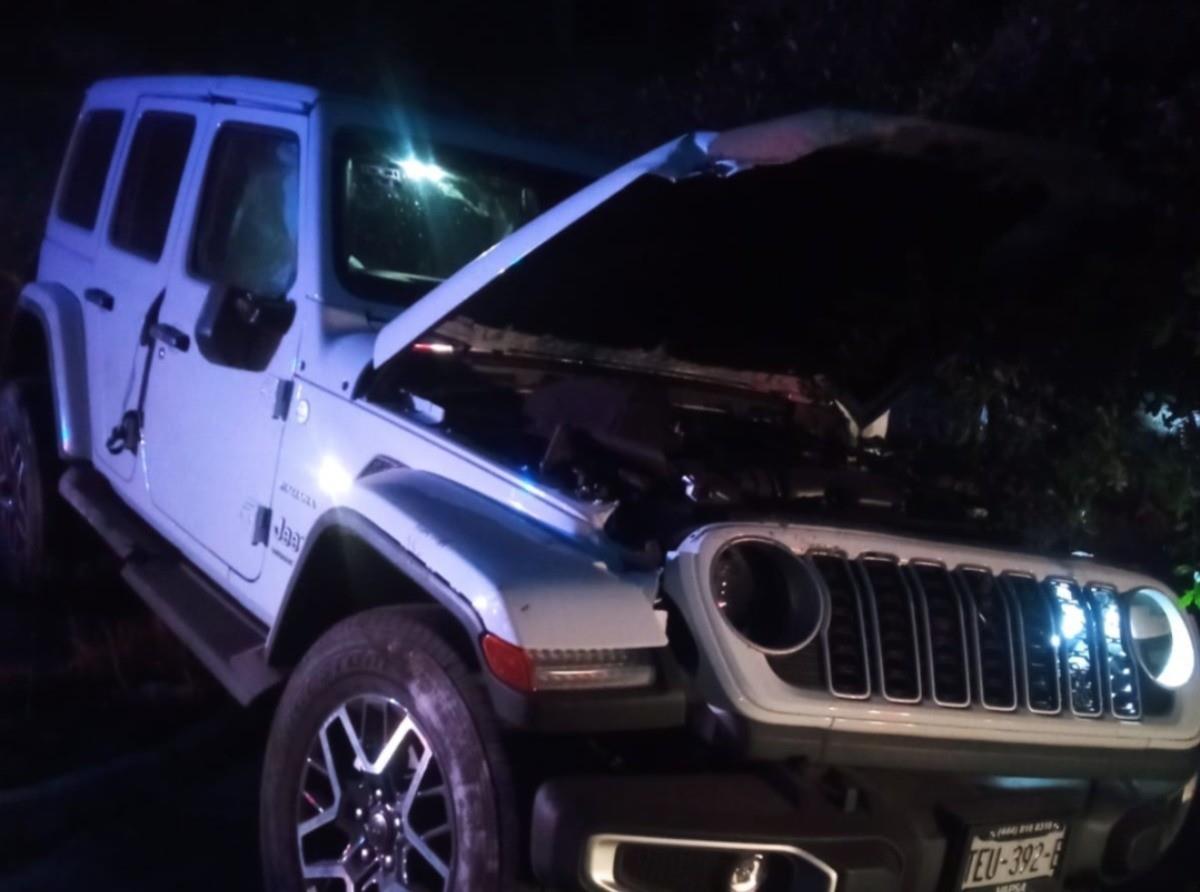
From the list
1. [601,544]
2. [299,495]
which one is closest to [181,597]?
[299,495]

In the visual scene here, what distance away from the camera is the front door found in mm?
4207

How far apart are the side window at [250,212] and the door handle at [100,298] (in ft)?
2.54

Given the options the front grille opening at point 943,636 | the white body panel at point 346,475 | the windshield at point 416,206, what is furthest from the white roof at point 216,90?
the front grille opening at point 943,636

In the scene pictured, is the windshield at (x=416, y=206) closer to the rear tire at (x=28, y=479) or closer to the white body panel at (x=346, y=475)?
the white body panel at (x=346, y=475)

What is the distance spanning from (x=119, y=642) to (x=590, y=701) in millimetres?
3369

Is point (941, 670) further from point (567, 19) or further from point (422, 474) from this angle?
point (567, 19)

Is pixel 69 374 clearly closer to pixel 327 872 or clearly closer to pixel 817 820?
pixel 327 872

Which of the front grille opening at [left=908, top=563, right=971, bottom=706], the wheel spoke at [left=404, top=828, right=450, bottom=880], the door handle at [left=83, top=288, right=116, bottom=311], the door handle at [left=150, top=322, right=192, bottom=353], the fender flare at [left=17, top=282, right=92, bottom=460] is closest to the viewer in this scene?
the wheel spoke at [left=404, top=828, right=450, bottom=880]

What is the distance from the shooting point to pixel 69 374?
571 cm

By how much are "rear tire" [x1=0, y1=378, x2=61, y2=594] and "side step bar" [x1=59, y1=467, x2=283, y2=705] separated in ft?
1.05

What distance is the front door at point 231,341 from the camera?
421 cm

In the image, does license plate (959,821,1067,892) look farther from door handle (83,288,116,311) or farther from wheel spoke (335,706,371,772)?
door handle (83,288,116,311)

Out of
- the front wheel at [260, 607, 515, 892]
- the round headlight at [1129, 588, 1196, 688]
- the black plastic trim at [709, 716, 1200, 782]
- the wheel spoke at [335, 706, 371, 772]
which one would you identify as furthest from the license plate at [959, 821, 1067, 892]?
the wheel spoke at [335, 706, 371, 772]

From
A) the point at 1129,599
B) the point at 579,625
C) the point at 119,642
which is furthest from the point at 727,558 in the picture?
the point at 119,642
